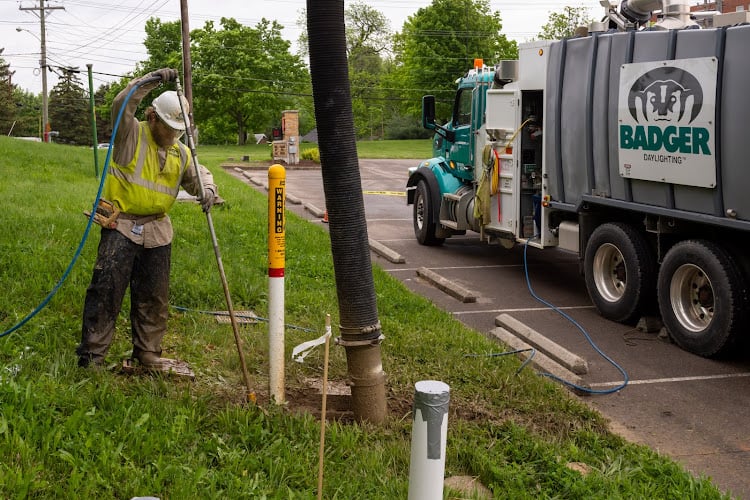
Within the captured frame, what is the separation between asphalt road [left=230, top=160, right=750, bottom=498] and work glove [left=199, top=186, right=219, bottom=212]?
3.12 m

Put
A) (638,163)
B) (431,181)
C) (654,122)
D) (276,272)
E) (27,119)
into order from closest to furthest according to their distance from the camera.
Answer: (276,272) < (654,122) < (638,163) < (431,181) < (27,119)

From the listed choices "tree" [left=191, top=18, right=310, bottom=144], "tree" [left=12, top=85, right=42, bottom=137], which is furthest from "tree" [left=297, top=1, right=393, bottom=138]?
"tree" [left=12, top=85, right=42, bottom=137]

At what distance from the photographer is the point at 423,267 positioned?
12.2 metres

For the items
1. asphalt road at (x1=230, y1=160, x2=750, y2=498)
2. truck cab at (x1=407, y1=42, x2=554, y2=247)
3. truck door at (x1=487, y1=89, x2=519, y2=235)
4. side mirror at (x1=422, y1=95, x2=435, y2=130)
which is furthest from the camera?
side mirror at (x1=422, y1=95, x2=435, y2=130)

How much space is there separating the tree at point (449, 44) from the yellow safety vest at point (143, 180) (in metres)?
60.4

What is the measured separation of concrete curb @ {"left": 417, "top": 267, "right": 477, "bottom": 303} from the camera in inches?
393

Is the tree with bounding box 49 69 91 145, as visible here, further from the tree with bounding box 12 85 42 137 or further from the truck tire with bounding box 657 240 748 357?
the truck tire with bounding box 657 240 748 357

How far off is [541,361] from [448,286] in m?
Result: 3.35

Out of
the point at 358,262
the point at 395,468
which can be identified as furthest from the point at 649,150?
the point at 395,468

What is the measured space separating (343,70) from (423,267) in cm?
728

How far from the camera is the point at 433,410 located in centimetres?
360

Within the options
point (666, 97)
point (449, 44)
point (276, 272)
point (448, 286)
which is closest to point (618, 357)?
point (666, 97)

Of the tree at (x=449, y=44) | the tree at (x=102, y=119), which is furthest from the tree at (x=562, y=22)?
the tree at (x=102, y=119)

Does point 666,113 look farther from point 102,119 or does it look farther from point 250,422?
point 102,119
